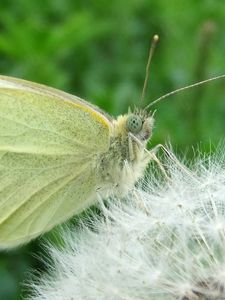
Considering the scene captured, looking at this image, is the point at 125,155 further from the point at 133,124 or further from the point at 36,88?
the point at 36,88

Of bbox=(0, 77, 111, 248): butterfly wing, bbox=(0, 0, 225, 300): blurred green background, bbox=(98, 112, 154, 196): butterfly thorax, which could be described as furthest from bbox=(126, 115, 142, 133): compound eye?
bbox=(0, 0, 225, 300): blurred green background

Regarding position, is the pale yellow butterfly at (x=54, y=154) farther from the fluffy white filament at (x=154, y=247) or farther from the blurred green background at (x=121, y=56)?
the blurred green background at (x=121, y=56)

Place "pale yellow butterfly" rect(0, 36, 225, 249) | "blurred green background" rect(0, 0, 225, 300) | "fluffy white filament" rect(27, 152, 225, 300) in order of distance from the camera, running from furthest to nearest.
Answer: "blurred green background" rect(0, 0, 225, 300) < "pale yellow butterfly" rect(0, 36, 225, 249) < "fluffy white filament" rect(27, 152, 225, 300)

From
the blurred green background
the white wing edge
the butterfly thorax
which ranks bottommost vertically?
the butterfly thorax

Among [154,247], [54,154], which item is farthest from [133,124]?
[154,247]

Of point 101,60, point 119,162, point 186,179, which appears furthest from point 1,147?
point 101,60

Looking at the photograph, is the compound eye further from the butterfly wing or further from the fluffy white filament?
the fluffy white filament

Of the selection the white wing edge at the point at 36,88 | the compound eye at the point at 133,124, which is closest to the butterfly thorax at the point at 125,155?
the compound eye at the point at 133,124
